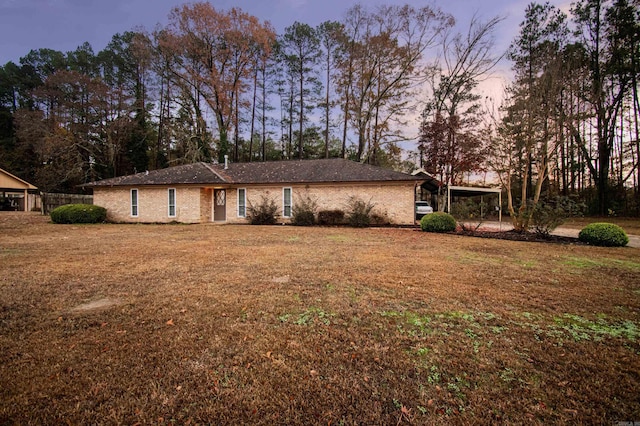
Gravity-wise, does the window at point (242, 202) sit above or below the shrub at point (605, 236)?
above

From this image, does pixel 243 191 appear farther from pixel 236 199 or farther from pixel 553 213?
pixel 553 213

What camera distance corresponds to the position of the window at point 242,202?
16820mm

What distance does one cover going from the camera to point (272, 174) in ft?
57.1

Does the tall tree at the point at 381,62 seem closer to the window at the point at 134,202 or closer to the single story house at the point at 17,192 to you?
the window at the point at 134,202

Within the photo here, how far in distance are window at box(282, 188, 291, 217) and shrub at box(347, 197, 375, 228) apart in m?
4.00

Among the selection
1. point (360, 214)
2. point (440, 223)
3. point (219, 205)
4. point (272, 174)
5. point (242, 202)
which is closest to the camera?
point (440, 223)

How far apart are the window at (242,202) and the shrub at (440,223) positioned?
35.8 feet

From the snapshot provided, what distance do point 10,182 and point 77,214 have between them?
51.1 ft

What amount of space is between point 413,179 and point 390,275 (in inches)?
402

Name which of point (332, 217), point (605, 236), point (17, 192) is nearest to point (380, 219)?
point (332, 217)

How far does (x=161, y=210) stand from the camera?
16.8 metres

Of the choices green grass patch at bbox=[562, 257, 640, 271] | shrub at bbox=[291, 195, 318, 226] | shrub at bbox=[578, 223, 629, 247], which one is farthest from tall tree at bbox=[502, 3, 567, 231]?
shrub at bbox=[291, 195, 318, 226]

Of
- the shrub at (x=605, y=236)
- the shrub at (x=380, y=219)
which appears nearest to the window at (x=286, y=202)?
the shrub at (x=380, y=219)

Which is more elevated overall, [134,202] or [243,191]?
[243,191]
